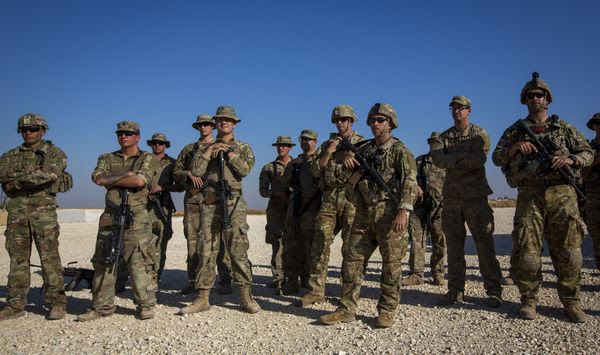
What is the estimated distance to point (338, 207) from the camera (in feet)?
22.1

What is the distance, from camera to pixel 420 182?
873 centimetres

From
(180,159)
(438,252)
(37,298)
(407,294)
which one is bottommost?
(37,298)

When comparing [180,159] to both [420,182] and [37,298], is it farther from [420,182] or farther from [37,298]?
[420,182]

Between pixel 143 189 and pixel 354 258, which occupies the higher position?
pixel 143 189

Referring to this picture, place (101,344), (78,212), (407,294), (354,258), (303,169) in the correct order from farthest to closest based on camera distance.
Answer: (78,212) < (303,169) < (407,294) < (354,258) < (101,344)

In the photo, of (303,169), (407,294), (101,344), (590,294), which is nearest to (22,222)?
(101,344)

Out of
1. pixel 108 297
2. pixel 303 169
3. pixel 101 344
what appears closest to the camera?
pixel 101 344

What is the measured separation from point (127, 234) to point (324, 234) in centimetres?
279

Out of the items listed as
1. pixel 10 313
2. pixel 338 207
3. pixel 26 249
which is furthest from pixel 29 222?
pixel 338 207

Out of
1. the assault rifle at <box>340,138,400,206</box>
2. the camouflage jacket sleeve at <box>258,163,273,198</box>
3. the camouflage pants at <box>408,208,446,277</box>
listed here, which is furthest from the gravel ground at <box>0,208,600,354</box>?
the camouflage jacket sleeve at <box>258,163,273,198</box>

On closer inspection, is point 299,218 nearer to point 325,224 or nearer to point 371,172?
point 325,224

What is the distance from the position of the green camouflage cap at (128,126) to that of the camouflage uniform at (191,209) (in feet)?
3.05

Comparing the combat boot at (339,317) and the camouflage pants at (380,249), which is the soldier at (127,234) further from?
the camouflage pants at (380,249)

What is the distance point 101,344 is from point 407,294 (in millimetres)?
4467
